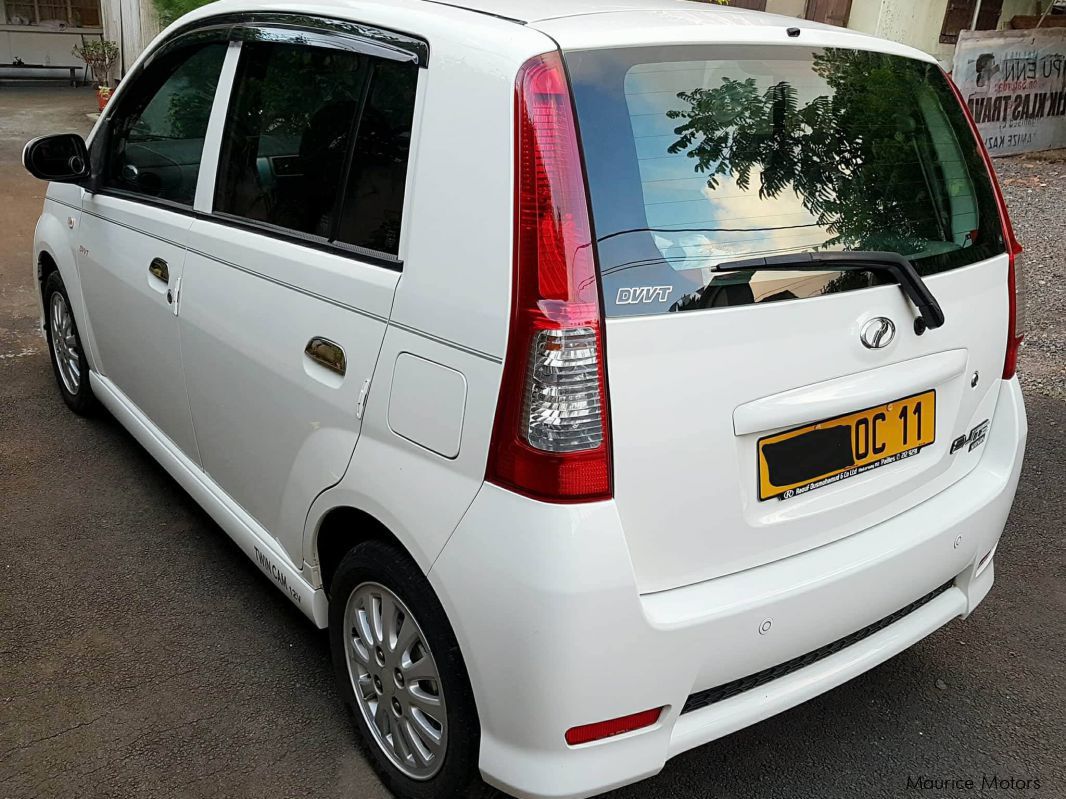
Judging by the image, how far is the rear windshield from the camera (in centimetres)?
175

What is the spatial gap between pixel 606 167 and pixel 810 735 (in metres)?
1.63

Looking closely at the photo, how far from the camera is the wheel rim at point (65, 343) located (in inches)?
162

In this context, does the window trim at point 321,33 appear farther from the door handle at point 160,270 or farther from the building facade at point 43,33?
the building facade at point 43,33

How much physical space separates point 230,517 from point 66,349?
1.96 meters

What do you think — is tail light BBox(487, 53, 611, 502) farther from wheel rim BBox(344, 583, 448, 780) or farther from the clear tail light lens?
wheel rim BBox(344, 583, 448, 780)

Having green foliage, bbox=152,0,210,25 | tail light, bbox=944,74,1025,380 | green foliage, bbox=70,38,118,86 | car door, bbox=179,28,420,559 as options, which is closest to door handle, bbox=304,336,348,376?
car door, bbox=179,28,420,559

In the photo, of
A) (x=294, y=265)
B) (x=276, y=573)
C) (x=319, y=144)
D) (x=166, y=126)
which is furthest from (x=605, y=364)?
(x=166, y=126)

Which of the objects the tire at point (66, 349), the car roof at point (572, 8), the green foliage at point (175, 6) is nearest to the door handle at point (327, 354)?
the car roof at point (572, 8)

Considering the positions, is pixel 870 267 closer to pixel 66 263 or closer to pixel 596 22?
pixel 596 22

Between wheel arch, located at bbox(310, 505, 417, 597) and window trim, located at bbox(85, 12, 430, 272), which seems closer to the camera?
window trim, located at bbox(85, 12, 430, 272)

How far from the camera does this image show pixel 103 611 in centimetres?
294

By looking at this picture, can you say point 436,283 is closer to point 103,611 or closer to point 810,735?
point 810,735

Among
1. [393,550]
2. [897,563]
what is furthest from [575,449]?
[897,563]

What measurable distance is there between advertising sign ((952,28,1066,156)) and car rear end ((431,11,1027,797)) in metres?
8.62
